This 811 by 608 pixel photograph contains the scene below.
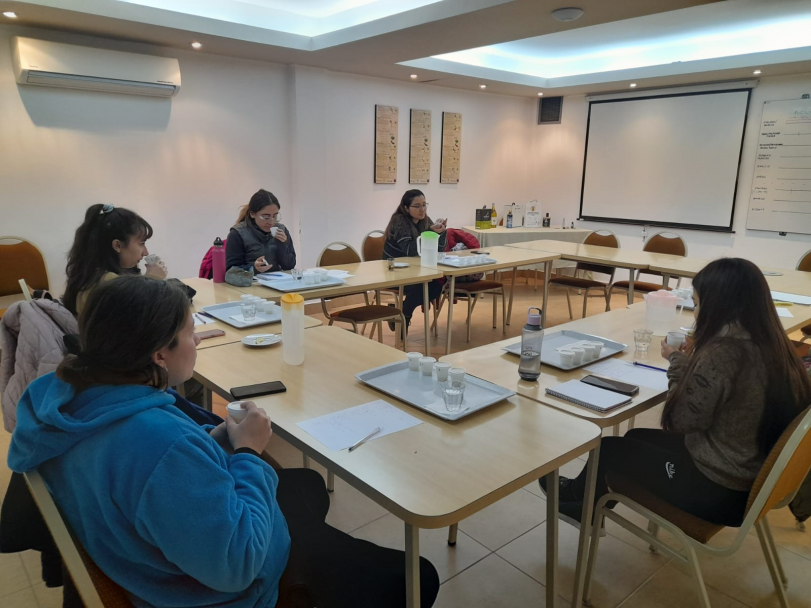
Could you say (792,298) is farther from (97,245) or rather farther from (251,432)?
(97,245)

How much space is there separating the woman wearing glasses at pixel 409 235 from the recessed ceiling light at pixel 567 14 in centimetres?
147

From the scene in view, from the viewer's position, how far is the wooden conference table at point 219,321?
2084 millimetres

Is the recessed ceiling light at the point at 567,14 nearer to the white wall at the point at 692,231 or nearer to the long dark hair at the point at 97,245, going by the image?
the long dark hair at the point at 97,245

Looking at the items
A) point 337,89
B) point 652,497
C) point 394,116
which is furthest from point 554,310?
point 652,497

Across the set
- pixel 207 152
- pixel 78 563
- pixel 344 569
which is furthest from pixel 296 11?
Answer: pixel 78 563

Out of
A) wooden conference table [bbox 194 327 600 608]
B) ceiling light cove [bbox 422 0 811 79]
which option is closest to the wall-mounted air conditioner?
ceiling light cove [bbox 422 0 811 79]

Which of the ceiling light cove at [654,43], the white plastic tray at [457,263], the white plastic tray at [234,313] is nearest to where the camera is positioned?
the white plastic tray at [234,313]

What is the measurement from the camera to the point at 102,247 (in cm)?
210

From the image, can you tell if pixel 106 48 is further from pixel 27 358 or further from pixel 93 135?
pixel 27 358

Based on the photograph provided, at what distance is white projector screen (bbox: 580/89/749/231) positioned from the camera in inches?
221

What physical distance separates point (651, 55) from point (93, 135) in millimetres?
5249

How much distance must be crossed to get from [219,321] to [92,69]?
2.70 m

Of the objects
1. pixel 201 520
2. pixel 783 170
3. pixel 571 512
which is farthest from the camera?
pixel 783 170

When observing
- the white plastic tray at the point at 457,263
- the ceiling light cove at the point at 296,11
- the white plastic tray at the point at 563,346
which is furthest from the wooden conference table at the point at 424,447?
the ceiling light cove at the point at 296,11
